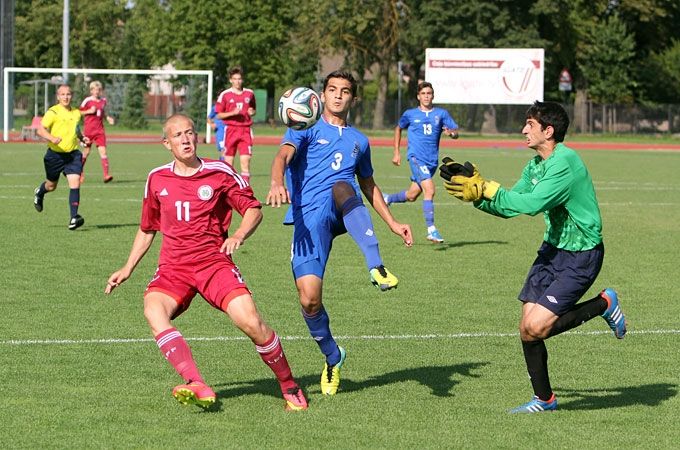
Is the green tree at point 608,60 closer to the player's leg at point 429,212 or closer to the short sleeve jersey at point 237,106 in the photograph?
Answer: the short sleeve jersey at point 237,106

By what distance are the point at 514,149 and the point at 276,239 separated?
113 feet

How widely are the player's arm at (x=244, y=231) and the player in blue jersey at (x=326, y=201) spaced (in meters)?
0.43

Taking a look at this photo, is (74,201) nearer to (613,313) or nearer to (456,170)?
(613,313)

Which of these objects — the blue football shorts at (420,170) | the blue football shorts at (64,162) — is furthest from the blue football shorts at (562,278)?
the blue football shorts at (64,162)

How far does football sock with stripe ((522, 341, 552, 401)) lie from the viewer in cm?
743

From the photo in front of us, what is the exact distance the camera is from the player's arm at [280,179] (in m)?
7.41

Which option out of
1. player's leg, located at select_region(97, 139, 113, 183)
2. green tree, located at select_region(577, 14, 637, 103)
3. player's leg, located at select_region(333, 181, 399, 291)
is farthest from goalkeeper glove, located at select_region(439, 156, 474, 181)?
green tree, located at select_region(577, 14, 637, 103)

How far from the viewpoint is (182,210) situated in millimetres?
7352

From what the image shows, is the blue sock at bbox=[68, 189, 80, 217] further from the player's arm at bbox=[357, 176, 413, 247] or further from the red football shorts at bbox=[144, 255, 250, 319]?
the red football shorts at bbox=[144, 255, 250, 319]

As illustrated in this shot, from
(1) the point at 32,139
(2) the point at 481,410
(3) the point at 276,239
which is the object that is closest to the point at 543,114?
(2) the point at 481,410

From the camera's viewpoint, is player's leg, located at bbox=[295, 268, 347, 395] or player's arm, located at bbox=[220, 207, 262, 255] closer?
player's arm, located at bbox=[220, 207, 262, 255]

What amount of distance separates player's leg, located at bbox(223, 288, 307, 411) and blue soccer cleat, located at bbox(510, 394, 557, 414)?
126 centimetres

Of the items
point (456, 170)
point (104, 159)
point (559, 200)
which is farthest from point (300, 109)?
point (104, 159)

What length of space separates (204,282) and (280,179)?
80 cm
